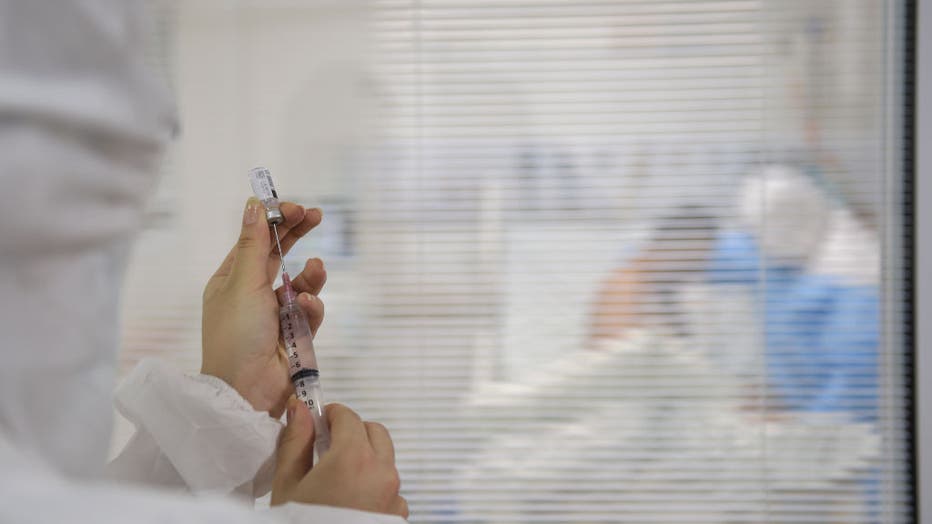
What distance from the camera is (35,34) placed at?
310mm

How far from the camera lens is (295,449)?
0.67 meters

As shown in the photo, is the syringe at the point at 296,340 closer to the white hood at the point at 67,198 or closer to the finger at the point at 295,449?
the finger at the point at 295,449

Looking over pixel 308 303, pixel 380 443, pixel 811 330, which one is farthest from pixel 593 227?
pixel 380 443

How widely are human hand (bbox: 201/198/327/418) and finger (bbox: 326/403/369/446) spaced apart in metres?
0.14

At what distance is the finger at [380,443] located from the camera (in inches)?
25.3

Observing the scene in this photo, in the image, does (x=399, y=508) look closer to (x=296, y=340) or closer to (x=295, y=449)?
(x=295, y=449)

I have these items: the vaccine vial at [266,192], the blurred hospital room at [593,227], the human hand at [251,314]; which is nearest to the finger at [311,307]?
the human hand at [251,314]

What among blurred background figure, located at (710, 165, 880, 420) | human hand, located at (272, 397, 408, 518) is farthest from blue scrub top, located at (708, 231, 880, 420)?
human hand, located at (272, 397, 408, 518)

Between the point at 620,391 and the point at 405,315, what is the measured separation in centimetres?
47

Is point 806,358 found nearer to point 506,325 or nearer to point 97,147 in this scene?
point 506,325

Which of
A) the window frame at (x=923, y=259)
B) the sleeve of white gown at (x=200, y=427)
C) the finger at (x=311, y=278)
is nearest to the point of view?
the sleeve of white gown at (x=200, y=427)

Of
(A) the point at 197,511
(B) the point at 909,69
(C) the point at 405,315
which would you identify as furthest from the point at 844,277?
(A) the point at 197,511

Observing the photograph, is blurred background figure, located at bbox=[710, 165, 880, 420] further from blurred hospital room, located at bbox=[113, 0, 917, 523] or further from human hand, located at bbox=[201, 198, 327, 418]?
human hand, located at bbox=[201, 198, 327, 418]

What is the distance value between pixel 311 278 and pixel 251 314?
3.7 inches
